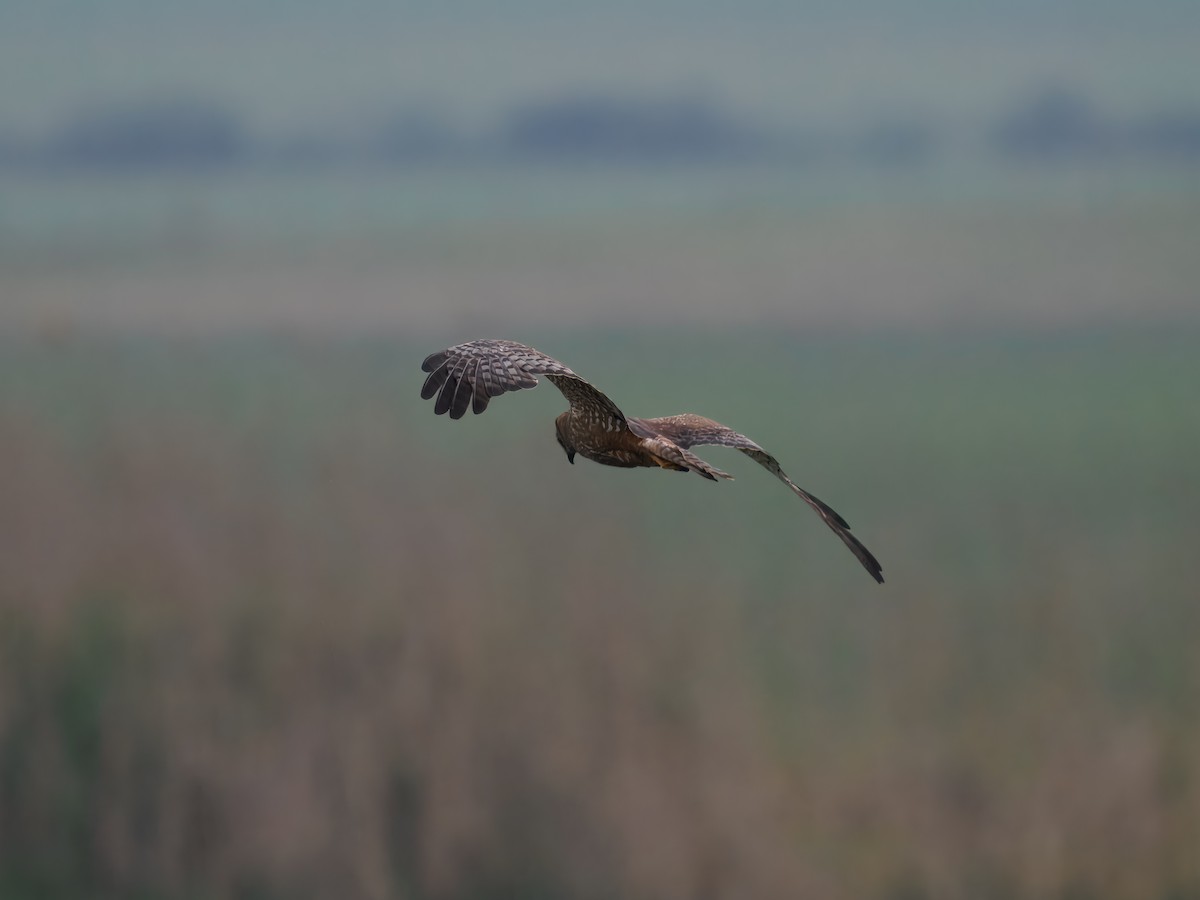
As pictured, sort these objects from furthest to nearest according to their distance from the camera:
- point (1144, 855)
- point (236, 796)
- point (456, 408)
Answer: point (236, 796)
point (1144, 855)
point (456, 408)

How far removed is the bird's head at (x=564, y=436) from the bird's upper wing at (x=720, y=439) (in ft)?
1.97

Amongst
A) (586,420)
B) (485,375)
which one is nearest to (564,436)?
(586,420)

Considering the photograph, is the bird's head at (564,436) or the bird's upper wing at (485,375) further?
the bird's head at (564,436)

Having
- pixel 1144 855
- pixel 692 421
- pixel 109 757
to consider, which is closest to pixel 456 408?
pixel 692 421

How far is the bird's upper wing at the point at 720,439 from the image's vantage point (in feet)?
47.2

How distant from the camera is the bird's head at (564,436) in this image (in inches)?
579

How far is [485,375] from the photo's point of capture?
43.0 feet

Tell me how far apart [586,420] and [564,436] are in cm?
49

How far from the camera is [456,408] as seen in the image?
42.2ft

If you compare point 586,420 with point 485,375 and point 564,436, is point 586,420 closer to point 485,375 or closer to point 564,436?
point 564,436

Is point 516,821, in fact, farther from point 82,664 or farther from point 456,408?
point 456,408

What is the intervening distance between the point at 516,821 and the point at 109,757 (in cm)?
3196

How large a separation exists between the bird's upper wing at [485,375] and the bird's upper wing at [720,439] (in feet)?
2.56

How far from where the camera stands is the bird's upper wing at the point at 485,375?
1291cm
